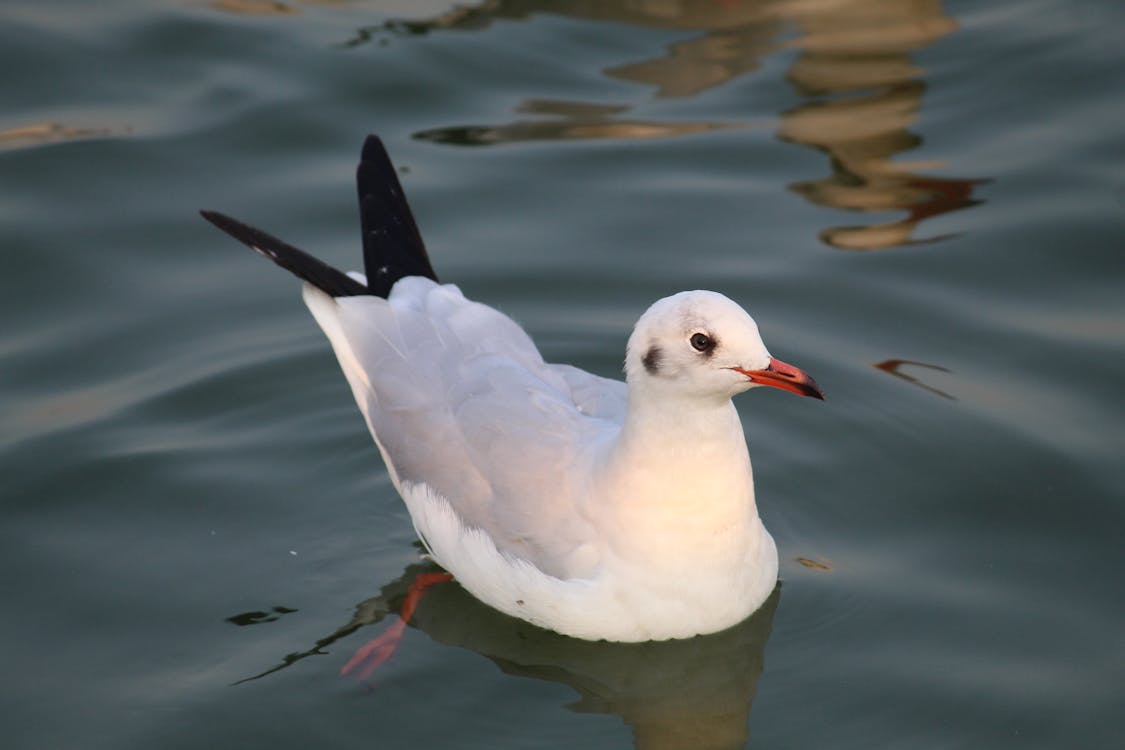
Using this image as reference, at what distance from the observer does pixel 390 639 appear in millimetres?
5652

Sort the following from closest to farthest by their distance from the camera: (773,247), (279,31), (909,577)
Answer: (909,577) < (773,247) < (279,31)

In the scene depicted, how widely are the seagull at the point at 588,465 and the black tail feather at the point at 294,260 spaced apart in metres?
0.28

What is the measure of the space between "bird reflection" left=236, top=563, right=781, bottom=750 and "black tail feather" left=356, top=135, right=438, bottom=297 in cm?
137

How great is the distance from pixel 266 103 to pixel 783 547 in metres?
5.05

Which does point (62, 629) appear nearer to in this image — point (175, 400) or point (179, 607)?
point (179, 607)

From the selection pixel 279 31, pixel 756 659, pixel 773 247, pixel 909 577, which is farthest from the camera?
pixel 279 31

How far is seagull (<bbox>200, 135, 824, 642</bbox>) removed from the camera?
201 inches

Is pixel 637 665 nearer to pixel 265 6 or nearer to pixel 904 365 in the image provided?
pixel 904 365

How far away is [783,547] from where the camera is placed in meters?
6.11

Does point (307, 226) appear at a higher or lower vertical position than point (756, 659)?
higher

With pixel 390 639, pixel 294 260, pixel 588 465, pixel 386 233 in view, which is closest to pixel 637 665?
pixel 588 465

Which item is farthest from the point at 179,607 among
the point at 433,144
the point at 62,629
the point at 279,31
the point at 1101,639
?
the point at 279,31

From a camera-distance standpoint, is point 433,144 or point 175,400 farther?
point 433,144

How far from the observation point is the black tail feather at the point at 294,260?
6.20 metres
